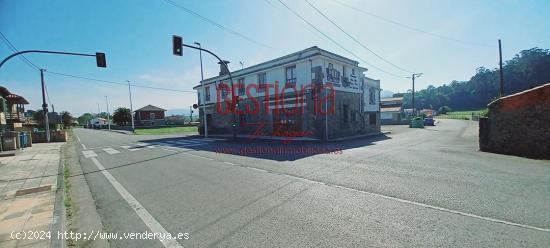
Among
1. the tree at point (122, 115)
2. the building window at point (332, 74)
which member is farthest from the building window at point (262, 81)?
the tree at point (122, 115)

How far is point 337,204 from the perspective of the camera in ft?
15.9

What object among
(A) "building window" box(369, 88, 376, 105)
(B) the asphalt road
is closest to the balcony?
(B) the asphalt road

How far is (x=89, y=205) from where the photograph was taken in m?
5.42

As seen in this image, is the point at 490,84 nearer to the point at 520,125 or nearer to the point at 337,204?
the point at 520,125

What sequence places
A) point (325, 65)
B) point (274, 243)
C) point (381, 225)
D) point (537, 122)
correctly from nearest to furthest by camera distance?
point (274, 243) < point (381, 225) < point (537, 122) < point (325, 65)

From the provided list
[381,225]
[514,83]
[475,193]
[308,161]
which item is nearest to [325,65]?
[308,161]

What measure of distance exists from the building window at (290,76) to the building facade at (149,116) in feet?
194

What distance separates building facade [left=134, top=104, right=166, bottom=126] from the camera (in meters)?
66.2

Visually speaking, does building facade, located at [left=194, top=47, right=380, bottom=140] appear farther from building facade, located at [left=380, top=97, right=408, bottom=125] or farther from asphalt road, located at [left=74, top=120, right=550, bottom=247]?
building facade, located at [left=380, top=97, right=408, bottom=125]

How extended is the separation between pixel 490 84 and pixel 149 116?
118m

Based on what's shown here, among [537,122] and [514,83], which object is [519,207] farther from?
[514,83]

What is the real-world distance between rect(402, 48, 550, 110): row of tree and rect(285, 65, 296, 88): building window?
6646 cm

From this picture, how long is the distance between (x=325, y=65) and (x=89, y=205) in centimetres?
1677

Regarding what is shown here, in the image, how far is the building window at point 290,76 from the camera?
19953mm
